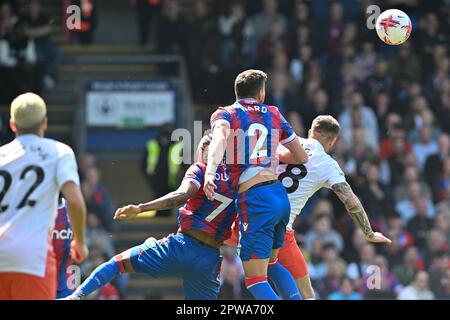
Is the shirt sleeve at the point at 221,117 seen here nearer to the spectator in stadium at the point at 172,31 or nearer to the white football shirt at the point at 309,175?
the white football shirt at the point at 309,175

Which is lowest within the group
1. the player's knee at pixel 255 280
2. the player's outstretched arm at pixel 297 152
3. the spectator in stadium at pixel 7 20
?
the player's knee at pixel 255 280

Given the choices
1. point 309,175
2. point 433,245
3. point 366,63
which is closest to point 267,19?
point 366,63

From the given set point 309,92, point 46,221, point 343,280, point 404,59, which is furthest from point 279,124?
point 404,59

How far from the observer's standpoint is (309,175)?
1032 centimetres

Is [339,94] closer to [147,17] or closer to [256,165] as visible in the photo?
[147,17]

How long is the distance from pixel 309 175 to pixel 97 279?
7.18ft

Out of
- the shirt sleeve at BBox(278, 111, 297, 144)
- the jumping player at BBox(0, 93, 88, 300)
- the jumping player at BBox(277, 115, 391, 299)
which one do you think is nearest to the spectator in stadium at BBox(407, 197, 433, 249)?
the jumping player at BBox(277, 115, 391, 299)

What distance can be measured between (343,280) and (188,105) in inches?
170

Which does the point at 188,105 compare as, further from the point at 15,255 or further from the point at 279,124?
the point at 15,255

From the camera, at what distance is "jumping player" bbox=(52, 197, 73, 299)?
10.2 meters

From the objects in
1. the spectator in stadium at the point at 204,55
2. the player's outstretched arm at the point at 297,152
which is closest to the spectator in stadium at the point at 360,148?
the spectator in stadium at the point at 204,55

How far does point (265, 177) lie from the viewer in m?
9.56

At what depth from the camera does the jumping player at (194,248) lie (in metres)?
9.47

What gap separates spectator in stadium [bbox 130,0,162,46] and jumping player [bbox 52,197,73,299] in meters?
9.43
